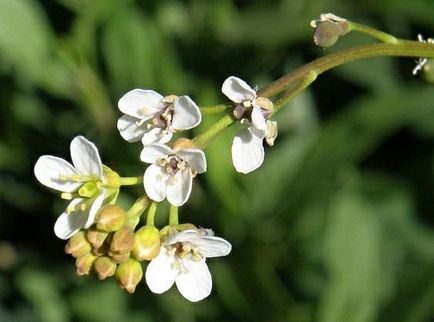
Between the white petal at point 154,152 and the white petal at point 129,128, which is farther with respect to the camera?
the white petal at point 129,128

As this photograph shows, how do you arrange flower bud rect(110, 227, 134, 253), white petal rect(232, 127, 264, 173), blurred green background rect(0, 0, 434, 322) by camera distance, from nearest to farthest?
1. flower bud rect(110, 227, 134, 253)
2. white petal rect(232, 127, 264, 173)
3. blurred green background rect(0, 0, 434, 322)

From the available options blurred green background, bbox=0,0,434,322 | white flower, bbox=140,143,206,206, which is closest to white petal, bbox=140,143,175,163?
white flower, bbox=140,143,206,206

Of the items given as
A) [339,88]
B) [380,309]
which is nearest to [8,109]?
[339,88]

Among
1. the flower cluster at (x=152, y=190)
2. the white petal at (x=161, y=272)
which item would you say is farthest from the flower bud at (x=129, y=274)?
the white petal at (x=161, y=272)

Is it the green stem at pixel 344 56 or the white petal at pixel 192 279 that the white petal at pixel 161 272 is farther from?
the green stem at pixel 344 56

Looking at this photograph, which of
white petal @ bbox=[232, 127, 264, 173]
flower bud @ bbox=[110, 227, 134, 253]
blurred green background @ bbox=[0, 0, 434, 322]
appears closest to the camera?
flower bud @ bbox=[110, 227, 134, 253]

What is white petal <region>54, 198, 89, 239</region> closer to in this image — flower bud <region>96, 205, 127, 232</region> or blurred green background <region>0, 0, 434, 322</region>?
flower bud <region>96, 205, 127, 232</region>

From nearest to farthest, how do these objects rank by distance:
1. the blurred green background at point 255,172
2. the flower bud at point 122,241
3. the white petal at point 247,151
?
1. the flower bud at point 122,241
2. the white petal at point 247,151
3. the blurred green background at point 255,172
